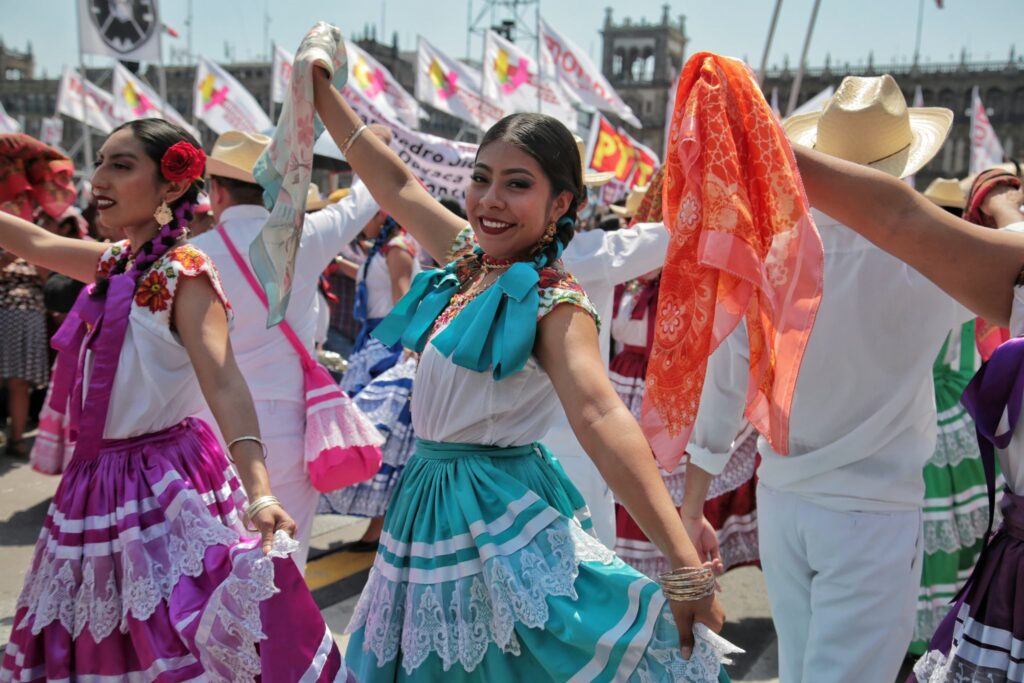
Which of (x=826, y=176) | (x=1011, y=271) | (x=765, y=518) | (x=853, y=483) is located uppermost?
(x=826, y=176)

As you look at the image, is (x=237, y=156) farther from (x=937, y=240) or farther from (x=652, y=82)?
(x=652, y=82)

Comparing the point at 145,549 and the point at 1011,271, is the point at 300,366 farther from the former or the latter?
the point at 1011,271

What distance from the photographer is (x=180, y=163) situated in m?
2.82

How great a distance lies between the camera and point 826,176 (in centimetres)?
201

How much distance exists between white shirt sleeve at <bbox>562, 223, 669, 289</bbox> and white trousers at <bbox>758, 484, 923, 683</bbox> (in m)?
1.06

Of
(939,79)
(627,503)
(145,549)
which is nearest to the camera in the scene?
(627,503)

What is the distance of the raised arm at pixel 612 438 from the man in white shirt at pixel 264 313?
1829 millimetres

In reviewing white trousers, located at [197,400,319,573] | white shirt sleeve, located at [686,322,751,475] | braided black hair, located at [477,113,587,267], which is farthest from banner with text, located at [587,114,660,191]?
braided black hair, located at [477,113,587,267]

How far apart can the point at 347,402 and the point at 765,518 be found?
1.56 meters

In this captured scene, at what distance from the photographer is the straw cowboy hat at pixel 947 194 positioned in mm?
4938

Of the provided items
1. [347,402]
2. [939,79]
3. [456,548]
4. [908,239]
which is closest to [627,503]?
[456,548]

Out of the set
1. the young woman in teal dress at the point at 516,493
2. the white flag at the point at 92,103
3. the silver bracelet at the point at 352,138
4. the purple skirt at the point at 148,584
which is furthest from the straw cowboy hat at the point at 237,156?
the white flag at the point at 92,103

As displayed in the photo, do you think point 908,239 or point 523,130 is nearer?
point 908,239

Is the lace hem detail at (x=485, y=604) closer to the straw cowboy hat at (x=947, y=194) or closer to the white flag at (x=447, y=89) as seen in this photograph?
the straw cowboy hat at (x=947, y=194)
